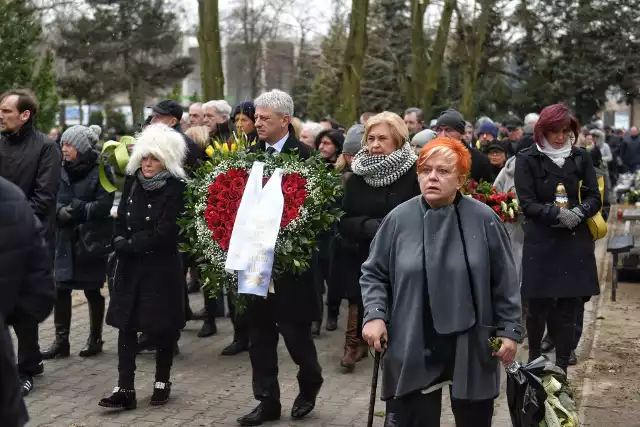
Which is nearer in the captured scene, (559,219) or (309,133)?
(559,219)

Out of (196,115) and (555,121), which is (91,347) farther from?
(555,121)

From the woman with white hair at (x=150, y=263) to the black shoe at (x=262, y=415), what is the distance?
0.85m

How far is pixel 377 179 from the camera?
763 cm

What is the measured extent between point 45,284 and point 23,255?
0.21m

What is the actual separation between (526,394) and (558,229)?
3.08 m

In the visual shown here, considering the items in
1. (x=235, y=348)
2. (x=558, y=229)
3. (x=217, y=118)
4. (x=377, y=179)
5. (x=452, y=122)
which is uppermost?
(x=217, y=118)

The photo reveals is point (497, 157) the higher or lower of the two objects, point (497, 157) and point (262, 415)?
the higher

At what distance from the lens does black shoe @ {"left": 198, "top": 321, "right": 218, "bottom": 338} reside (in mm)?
10070

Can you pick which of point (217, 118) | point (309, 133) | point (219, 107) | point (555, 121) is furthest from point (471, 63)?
point (555, 121)

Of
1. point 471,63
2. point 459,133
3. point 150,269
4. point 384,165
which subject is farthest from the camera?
point 471,63

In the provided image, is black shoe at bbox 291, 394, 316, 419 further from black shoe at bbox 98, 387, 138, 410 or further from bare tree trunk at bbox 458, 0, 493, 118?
bare tree trunk at bbox 458, 0, 493, 118

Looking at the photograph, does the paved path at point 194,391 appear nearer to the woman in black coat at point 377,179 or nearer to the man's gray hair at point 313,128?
the woman in black coat at point 377,179

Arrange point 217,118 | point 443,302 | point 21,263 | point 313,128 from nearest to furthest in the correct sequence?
point 21,263 → point 443,302 → point 217,118 → point 313,128

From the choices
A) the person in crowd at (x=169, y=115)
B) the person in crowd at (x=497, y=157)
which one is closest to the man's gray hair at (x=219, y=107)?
the person in crowd at (x=169, y=115)
